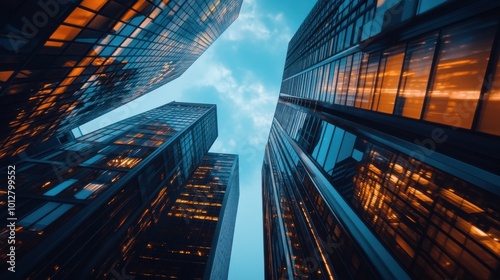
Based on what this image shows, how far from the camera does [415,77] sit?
504 inches

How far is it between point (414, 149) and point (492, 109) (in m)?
4.24

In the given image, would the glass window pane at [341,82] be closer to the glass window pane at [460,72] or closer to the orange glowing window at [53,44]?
the glass window pane at [460,72]

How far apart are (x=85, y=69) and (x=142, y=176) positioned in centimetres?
1373

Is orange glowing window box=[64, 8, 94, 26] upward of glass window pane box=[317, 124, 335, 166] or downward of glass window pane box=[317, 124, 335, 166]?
upward

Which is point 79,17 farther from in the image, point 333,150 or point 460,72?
point 333,150

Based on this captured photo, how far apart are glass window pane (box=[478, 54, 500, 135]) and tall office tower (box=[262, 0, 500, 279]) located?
0.04m

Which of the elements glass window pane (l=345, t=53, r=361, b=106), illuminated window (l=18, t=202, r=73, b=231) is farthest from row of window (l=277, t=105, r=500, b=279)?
illuminated window (l=18, t=202, r=73, b=231)

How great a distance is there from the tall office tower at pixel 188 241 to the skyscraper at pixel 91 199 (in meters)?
6.93

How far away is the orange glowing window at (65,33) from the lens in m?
14.4

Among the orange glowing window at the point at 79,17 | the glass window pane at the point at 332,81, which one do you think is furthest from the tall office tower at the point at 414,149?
the orange glowing window at the point at 79,17

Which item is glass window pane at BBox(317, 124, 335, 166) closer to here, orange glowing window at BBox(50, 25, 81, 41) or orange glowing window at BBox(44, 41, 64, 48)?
orange glowing window at BBox(50, 25, 81, 41)

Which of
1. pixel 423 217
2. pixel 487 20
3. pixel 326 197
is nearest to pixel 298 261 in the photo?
→ pixel 326 197

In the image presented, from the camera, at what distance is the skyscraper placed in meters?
17.7

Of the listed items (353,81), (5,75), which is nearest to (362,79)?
(353,81)
